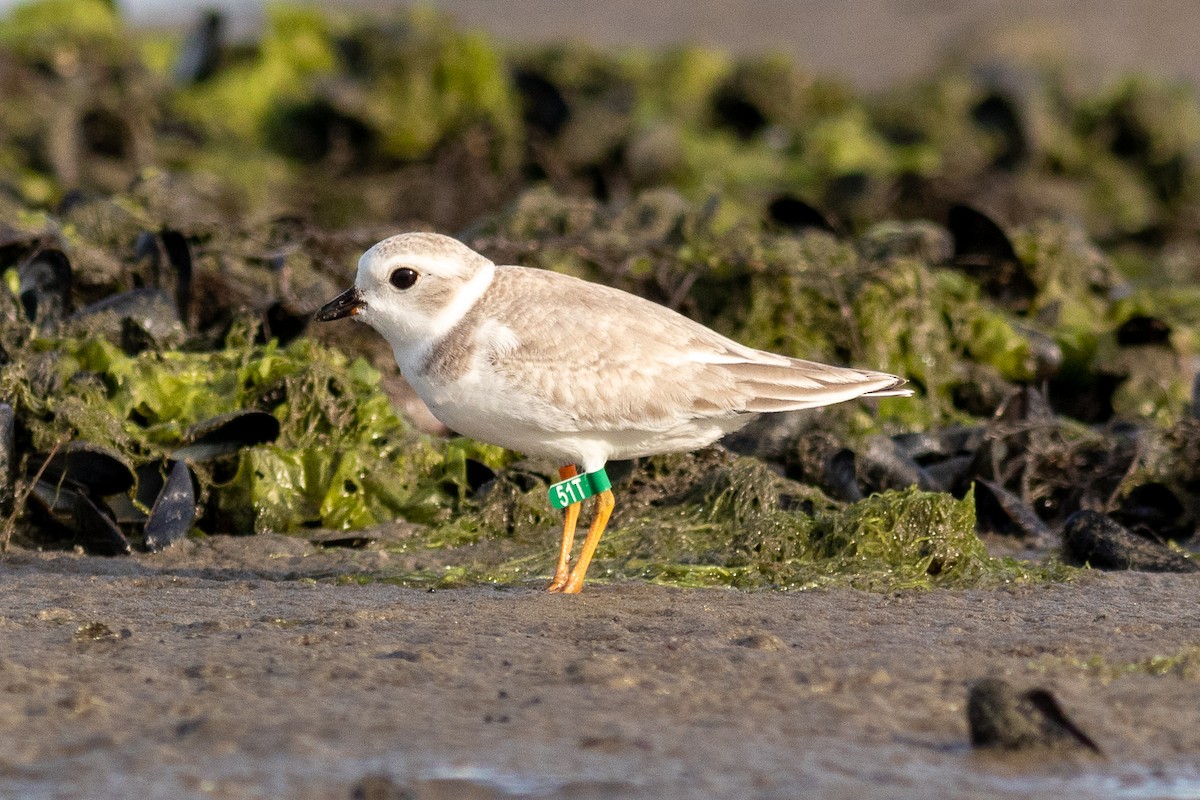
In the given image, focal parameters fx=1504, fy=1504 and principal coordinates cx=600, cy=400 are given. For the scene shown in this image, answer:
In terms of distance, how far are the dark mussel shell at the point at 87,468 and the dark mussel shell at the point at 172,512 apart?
0.20 metres

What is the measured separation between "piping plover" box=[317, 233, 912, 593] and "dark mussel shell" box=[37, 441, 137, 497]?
4.00 feet

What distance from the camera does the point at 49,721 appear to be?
3.76 meters

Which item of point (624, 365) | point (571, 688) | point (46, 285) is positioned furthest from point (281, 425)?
point (571, 688)

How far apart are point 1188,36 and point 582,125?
10.7 metres

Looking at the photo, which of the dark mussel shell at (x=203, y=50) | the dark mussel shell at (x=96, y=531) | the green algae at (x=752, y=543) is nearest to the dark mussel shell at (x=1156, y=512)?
the green algae at (x=752, y=543)

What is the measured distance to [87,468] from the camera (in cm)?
604

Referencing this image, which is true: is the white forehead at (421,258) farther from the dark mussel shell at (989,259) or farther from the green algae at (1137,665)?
the dark mussel shell at (989,259)

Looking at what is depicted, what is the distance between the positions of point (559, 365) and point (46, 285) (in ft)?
10.6

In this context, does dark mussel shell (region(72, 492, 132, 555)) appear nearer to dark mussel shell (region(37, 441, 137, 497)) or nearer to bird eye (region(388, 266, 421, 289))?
dark mussel shell (region(37, 441, 137, 497))

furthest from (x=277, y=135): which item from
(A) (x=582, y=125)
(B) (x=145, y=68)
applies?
(A) (x=582, y=125)

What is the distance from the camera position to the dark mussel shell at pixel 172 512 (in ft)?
19.2

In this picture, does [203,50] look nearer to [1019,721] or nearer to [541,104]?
[541,104]

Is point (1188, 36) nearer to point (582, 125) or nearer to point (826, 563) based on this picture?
point (582, 125)

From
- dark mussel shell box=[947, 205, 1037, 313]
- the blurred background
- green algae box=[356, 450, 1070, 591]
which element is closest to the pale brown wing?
green algae box=[356, 450, 1070, 591]
